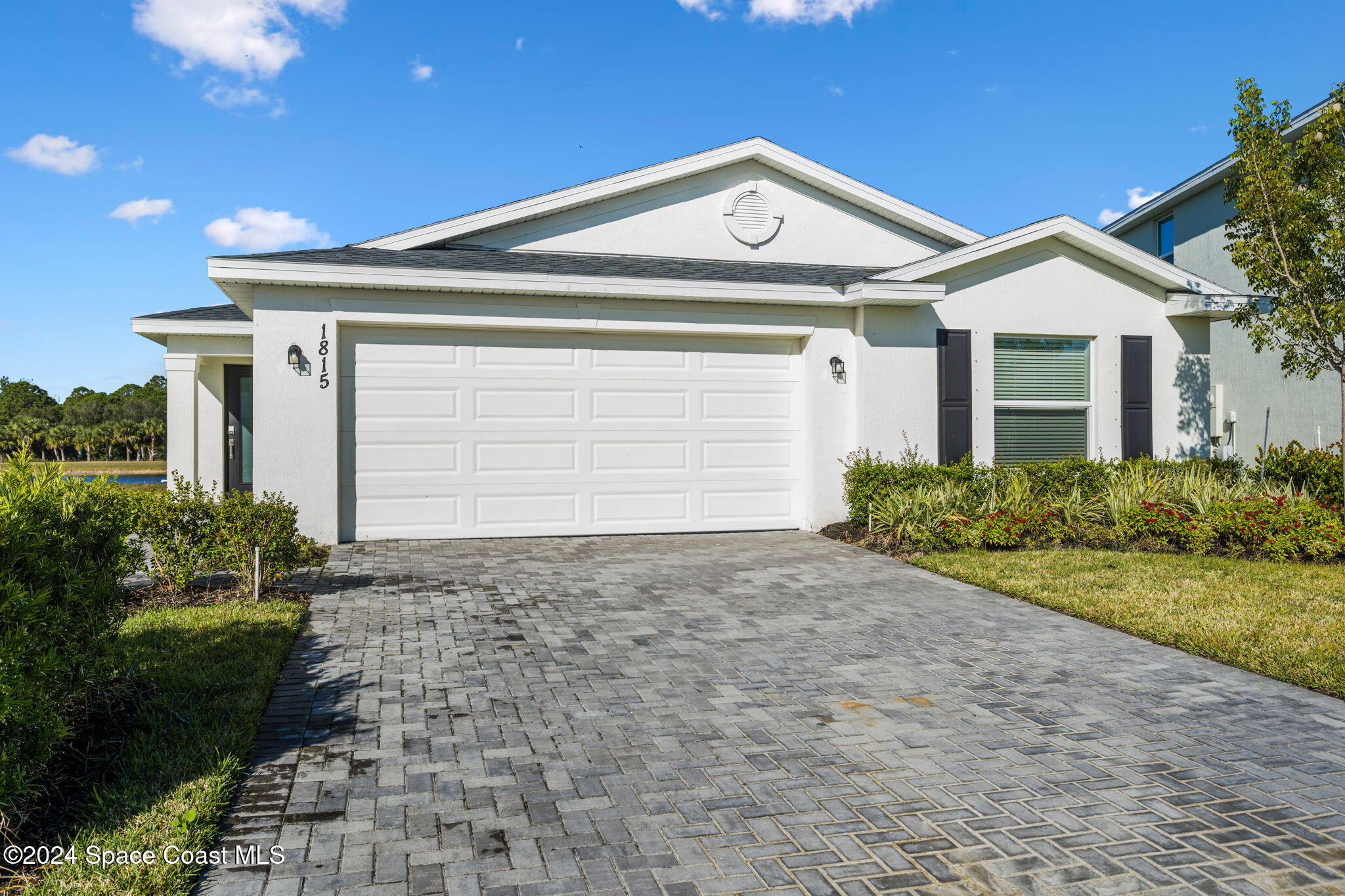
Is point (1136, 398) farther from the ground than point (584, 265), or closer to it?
closer to it

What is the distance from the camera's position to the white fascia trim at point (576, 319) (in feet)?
33.5

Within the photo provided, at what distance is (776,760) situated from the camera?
3.86 metres

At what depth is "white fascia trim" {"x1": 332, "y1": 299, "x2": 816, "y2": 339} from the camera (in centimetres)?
1022

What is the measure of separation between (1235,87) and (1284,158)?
1.06 meters

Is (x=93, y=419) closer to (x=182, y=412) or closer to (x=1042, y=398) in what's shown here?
(x=182, y=412)

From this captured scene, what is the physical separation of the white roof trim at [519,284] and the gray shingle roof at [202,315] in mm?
3284

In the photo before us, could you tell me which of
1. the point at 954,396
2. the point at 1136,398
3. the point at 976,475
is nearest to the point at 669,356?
the point at 954,396

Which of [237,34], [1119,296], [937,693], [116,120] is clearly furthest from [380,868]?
[237,34]

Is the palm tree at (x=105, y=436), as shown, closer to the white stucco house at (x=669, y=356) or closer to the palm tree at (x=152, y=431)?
the palm tree at (x=152, y=431)

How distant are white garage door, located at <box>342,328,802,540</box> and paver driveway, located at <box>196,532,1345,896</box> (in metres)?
3.75

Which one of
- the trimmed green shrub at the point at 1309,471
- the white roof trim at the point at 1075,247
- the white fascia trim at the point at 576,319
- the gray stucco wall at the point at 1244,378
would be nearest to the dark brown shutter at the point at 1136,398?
the white roof trim at the point at 1075,247

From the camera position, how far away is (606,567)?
28.9ft

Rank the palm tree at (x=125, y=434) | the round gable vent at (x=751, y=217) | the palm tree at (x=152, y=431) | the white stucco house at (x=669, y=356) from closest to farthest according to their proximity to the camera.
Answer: the white stucco house at (x=669, y=356), the round gable vent at (x=751, y=217), the palm tree at (x=152, y=431), the palm tree at (x=125, y=434)

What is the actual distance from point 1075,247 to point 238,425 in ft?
44.9
